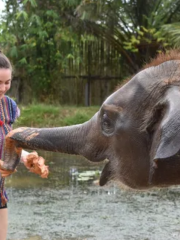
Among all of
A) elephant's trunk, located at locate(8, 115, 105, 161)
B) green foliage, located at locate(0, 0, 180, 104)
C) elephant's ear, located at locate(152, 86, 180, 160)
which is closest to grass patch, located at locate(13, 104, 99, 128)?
green foliage, located at locate(0, 0, 180, 104)

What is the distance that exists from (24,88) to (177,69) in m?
18.5

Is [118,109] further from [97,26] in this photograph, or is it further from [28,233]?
[97,26]

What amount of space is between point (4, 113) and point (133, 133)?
2059mm

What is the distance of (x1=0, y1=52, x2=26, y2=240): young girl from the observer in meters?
3.69

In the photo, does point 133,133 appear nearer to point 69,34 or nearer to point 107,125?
point 107,125

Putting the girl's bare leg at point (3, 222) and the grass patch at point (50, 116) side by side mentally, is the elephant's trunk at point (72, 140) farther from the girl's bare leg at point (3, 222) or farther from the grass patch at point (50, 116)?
the grass patch at point (50, 116)

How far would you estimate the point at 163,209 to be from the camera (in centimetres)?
622

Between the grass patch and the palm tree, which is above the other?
the palm tree

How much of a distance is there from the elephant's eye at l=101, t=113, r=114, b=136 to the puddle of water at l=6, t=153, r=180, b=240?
294 cm

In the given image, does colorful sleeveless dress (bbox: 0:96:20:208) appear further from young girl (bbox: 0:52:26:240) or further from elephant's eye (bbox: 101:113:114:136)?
elephant's eye (bbox: 101:113:114:136)

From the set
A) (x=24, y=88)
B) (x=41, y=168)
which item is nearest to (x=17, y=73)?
(x=24, y=88)

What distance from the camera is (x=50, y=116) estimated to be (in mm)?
15617

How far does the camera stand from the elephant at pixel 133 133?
197 cm

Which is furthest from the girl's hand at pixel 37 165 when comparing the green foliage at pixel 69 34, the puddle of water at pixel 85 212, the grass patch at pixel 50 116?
the green foliage at pixel 69 34
